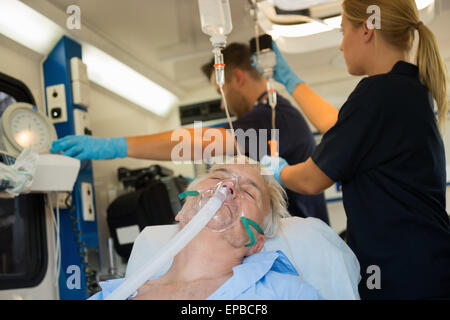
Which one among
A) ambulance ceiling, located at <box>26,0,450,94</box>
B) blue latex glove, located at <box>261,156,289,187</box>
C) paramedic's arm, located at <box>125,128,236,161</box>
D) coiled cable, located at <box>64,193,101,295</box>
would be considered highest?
ambulance ceiling, located at <box>26,0,450,94</box>

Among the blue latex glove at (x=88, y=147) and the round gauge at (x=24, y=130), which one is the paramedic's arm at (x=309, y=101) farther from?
the round gauge at (x=24, y=130)

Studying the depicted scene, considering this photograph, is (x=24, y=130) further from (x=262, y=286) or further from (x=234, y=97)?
(x=262, y=286)

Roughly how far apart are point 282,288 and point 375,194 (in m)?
0.45

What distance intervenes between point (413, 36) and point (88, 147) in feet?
4.88

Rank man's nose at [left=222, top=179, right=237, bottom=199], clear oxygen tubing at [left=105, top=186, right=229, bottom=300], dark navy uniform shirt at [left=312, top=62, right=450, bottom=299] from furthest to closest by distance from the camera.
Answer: man's nose at [left=222, top=179, right=237, bottom=199] < dark navy uniform shirt at [left=312, top=62, right=450, bottom=299] < clear oxygen tubing at [left=105, top=186, right=229, bottom=300]

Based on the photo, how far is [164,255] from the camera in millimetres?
1104

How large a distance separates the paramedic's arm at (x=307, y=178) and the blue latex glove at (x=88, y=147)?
0.87 metres

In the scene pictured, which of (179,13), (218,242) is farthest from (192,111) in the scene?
(218,242)

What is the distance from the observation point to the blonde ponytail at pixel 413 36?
5.01 ft

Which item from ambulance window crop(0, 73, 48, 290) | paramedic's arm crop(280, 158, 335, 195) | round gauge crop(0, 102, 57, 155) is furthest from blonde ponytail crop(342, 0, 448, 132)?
ambulance window crop(0, 73, 48, 290)

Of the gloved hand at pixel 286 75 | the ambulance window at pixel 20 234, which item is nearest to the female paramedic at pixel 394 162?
the gloved hand at pixel 286 75

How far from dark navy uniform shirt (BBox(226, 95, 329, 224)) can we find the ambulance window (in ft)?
3.72

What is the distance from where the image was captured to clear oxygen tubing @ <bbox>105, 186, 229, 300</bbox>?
1.05 metres

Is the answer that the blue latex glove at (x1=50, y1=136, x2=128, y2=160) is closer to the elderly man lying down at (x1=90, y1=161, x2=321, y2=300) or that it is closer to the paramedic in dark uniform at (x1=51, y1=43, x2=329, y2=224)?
the paramedic in dark uniform at (x1=51, y1=43, x2=329, y2=224)
